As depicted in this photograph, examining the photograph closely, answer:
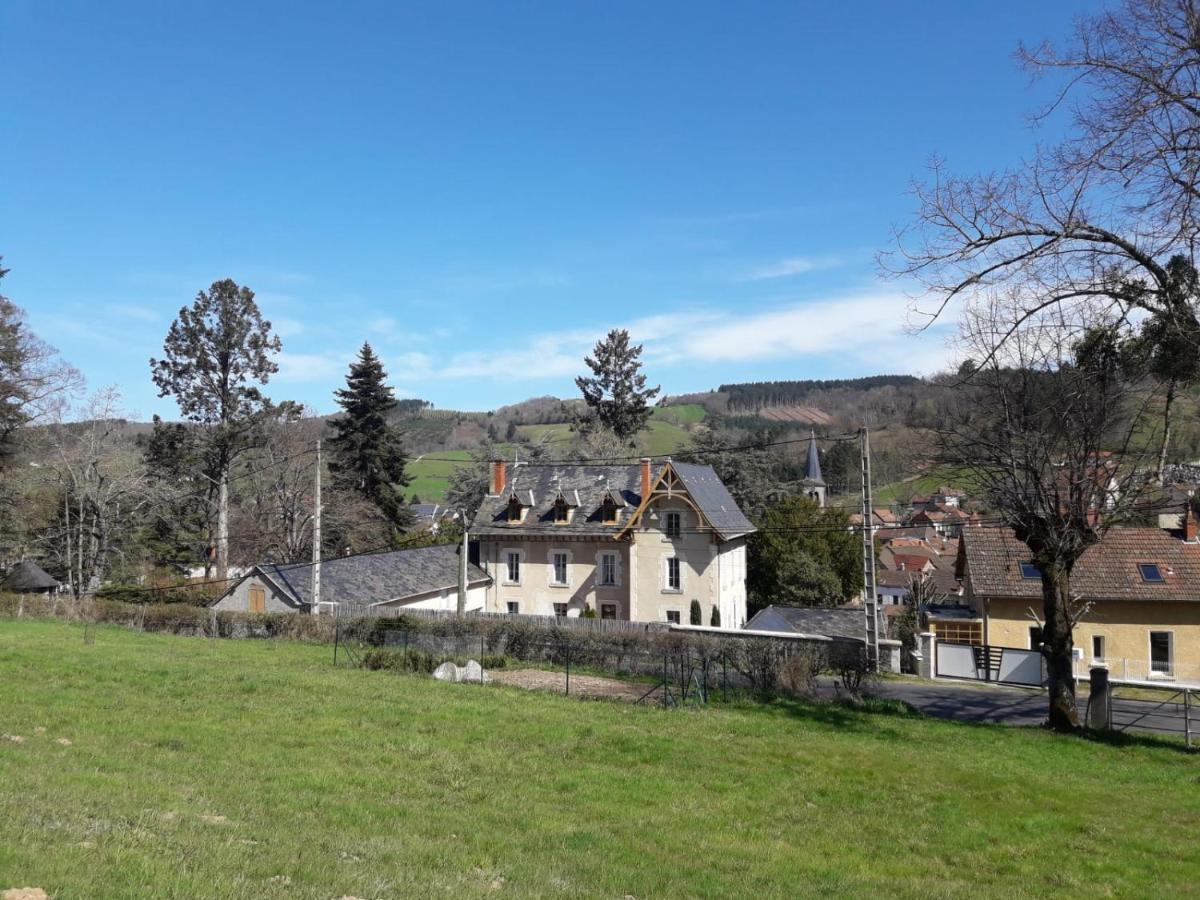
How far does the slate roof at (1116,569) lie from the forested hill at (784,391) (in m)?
120

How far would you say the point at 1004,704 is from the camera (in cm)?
2523

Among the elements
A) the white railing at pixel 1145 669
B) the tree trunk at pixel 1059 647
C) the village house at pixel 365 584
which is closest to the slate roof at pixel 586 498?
the village house at pixel 365 584

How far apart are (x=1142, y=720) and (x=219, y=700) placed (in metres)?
22.6

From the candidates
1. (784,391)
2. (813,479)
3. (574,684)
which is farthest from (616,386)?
(784,391)

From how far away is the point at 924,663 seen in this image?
3181cm

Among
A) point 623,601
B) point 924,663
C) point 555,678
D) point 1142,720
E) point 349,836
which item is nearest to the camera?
point 349,836

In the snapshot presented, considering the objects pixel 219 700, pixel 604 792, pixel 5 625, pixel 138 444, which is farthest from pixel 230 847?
pixel 138 444

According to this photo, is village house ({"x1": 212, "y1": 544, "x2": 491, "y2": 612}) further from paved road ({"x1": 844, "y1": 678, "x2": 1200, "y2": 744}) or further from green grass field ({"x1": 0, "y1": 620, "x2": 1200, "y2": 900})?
paved road ({"x1": 844, "y1": 678, "x2": 1200, "y2": 744})

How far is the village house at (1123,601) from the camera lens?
32.8 metres

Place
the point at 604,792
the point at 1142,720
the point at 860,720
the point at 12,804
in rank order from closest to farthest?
1. the point at 12,804
2. the point at 604,792
3. the point at 860,720
4. the point at 1142,720

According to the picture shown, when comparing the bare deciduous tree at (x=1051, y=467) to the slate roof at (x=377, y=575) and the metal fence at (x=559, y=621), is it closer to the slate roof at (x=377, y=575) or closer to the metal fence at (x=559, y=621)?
the metal fence at (x=559, y=621)

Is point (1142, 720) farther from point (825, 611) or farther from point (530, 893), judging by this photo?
point (530, 893)

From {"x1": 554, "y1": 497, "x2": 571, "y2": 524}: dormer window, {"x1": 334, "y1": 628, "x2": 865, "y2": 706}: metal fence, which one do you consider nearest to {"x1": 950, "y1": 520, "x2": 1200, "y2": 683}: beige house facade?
{"x1": 334, "y1": 628, "x2": 865, "y2": 706}: metal fence

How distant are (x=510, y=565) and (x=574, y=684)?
22.3 m
